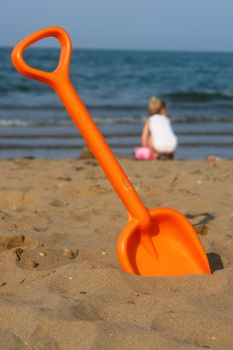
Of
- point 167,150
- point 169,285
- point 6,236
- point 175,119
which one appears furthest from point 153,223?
point 175,119

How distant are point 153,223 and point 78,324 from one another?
2.62 ft

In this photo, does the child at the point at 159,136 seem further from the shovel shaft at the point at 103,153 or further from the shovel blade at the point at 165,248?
the shovel shaft at the point at 103,153

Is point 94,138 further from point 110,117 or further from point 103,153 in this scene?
point 110,117

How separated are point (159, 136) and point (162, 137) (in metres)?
0.04

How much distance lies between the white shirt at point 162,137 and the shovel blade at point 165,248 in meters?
4.09

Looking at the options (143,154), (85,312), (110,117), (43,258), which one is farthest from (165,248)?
(110,117)

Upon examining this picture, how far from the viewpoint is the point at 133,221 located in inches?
105

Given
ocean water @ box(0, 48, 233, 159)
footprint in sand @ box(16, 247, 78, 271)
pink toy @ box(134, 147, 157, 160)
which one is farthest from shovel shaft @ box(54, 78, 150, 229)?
ocean water @ box(0, 48, 233, 159)

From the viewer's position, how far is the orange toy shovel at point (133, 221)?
8.59ft

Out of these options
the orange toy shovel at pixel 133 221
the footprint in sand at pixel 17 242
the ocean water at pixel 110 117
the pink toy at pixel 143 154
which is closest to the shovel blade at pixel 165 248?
the orange toy shovel at pixel 133 221

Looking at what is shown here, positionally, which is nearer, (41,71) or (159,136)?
(41,71)

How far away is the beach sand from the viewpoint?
6.62 ft

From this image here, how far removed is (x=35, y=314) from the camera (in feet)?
6.92

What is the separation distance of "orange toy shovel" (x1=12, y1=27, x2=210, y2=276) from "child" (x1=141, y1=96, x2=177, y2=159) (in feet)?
13.4
